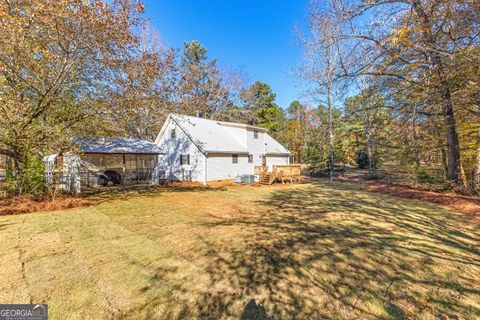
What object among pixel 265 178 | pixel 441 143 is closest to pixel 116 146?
pixel 265 178

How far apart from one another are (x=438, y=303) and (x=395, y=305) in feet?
1.91

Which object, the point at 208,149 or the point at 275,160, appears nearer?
the point at 208,149

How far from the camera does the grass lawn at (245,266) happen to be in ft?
8.59

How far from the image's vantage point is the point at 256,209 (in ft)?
25.6

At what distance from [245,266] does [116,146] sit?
45.4ft

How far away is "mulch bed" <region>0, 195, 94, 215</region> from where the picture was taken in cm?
715

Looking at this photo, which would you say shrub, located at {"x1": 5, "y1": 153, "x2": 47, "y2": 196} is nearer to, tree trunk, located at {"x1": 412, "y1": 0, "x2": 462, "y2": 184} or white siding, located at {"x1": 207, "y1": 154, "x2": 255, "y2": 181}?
white siding, located at {"x1": 207, "y1": 154, "x2": 255, "y2": 181}

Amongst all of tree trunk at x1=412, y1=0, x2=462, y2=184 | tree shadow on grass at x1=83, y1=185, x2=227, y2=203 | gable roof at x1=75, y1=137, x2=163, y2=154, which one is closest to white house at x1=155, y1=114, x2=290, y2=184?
gable roof at x1=75, y1=137, x2=163, y2=154

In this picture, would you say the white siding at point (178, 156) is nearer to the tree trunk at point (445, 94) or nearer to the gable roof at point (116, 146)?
the gable roof at point (116, 146)

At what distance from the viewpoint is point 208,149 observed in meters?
14.9

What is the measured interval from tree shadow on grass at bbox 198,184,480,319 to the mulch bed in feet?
20.5

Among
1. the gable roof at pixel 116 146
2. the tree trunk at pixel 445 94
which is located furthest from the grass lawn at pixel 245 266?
the gable roof at pixel 116 146
